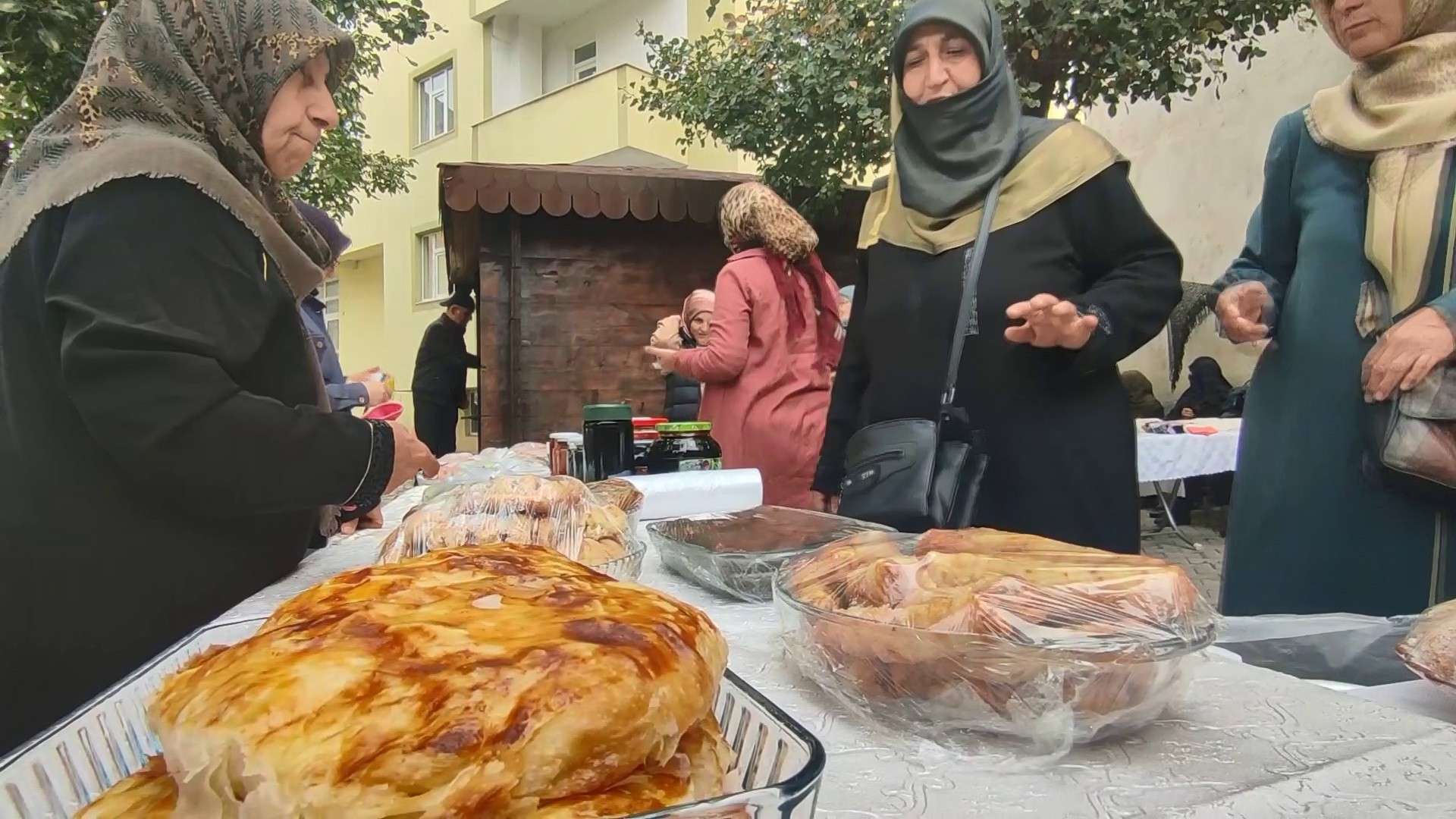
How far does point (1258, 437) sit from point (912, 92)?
46.0 inches

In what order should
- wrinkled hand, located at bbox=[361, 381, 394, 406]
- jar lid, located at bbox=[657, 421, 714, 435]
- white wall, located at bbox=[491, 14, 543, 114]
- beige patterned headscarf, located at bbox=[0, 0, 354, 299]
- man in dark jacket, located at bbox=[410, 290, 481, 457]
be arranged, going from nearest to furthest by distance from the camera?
beige patterned headscarf, located at bbox=[0, 0, 354, 299] < jar lid, located at bbox=[657, 421, 714, 435] < wrinkled hand, located at bbox=[361, 381, 394, 406] < man in dark jacket, located at bbox=[410, 290, 481, 457] < white wall, located at bbox=[491, 14, 543, 114]

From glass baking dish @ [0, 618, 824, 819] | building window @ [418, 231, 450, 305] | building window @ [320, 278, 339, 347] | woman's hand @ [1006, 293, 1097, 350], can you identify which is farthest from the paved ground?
building window @ [320, 278, 339, 347]

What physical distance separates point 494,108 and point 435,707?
15.6 meters

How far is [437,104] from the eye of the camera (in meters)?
16.1

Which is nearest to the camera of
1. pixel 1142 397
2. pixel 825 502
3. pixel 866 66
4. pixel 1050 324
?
pixel 1050 324

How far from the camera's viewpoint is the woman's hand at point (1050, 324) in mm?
1593

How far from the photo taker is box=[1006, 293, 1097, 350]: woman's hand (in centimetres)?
159

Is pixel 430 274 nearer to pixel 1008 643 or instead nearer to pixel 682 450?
pixel 682 450

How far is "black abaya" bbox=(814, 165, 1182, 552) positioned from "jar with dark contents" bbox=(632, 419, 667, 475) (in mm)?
769

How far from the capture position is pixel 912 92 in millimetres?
2107

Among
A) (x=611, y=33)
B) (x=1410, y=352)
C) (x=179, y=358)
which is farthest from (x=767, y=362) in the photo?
(x=611, y=33)

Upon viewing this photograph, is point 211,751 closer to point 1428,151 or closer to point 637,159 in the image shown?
point 1428,151

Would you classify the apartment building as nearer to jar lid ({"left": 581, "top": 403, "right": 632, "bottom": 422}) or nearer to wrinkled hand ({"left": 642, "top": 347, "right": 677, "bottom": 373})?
wrinkled hand ({"left": 642, "top": 347, "right": 677, "bottom": 373})

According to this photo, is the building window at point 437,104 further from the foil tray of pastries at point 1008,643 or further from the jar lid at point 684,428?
the foil tray of pastries at point 1008,643
